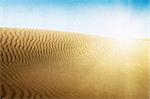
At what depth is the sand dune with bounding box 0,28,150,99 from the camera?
24.4ft

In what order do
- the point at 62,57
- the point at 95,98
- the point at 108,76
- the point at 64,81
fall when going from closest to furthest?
1. the point at 95,98
2. the point at 64,81
3. the point at 108,76
4. the point at 62,57

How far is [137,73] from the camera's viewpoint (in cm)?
1070

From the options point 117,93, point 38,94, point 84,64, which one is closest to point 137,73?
point 84,64

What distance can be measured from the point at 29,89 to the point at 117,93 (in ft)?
7.08

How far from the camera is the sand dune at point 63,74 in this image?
743 cm

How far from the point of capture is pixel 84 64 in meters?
12.1

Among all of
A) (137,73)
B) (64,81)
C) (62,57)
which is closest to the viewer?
(64,81)

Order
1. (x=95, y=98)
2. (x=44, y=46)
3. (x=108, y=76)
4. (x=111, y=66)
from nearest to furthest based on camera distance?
(x=95, y=98)
(x=108, y=76)
(x=111, y=66)
(x=44, y=46)

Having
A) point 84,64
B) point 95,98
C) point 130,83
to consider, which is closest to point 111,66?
point 84,64

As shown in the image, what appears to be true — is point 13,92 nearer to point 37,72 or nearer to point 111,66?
point 37,72

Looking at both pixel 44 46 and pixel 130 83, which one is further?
pixel 44 46

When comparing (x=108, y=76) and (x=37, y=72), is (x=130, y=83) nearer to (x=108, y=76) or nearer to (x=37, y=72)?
(x=108, y=76)

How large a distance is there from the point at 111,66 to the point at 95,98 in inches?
193

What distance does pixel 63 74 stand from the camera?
9.55 m
